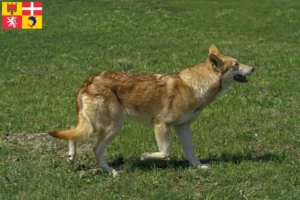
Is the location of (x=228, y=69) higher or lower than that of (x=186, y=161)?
higher

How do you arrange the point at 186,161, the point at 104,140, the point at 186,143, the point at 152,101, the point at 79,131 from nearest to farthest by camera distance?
1. the point at 79,131
2. the point at 104,140
3. the point at 152,101
4. the point at 186,143
5. the point at 186,161

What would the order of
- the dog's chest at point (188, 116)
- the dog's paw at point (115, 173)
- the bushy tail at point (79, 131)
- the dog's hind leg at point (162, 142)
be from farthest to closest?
the dog's chest at point (188, 116), the dog's hind leg at point (162, 142), the dog's paw at point (115, 173), the bushy tail at point (79, 131)

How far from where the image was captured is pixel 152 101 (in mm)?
7664

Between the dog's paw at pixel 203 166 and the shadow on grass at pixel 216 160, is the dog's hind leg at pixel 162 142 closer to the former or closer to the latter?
the shadow on grass at pixel 216 160

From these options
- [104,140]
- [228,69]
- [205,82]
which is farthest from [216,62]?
[104,140]

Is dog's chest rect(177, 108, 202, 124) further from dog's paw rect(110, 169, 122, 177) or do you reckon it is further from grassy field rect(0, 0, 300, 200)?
dog's paw rect(110, 169, 122, 177)

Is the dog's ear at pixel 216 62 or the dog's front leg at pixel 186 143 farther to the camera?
the dog's ear at pixel 216 62

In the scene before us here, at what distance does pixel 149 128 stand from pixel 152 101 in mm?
2073

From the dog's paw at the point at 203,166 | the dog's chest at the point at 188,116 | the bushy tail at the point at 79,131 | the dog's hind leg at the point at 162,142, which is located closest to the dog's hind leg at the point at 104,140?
the bushy tail at the point at 79,131

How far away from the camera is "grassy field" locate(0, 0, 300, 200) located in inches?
273

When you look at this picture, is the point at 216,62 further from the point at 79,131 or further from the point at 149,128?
the point at 149,128

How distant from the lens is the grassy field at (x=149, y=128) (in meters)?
6.92

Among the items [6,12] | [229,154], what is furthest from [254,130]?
[6,12]

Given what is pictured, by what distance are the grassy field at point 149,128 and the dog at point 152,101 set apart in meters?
0.39
